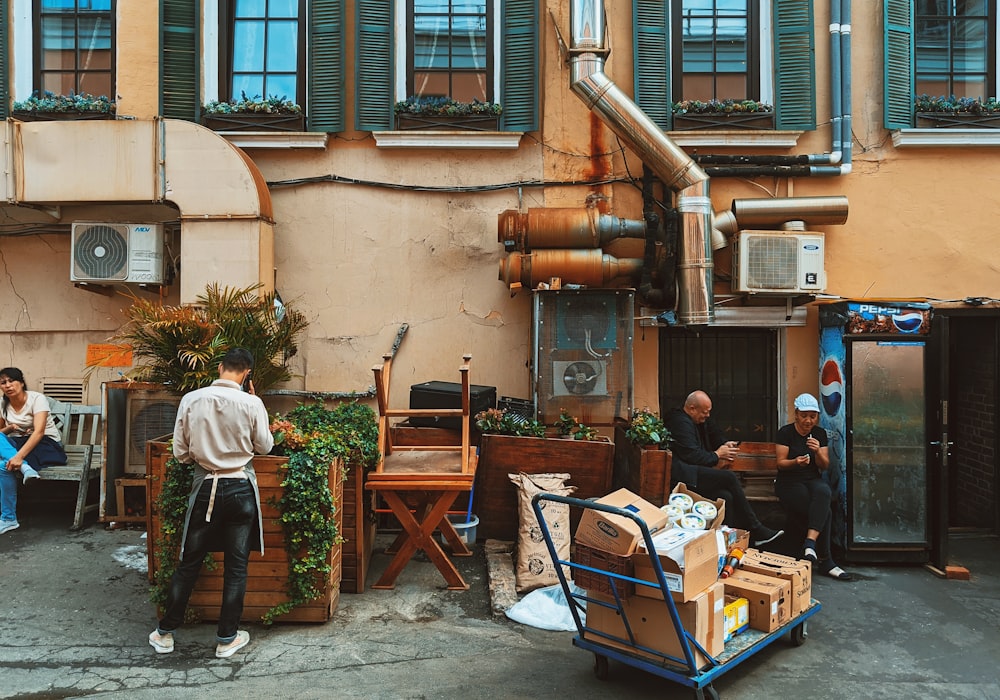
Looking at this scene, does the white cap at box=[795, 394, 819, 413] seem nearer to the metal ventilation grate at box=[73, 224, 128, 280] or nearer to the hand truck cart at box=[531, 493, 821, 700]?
the hand truck cart at box=[531, 493, 821, 700]

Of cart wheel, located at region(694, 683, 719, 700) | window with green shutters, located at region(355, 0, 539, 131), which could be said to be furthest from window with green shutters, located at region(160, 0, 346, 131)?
cart wheel, located at region(694, 683, 719, 700)

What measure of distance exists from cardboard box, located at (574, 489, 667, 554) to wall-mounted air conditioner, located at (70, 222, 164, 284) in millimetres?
5402

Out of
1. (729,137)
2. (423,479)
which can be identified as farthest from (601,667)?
(729,137)

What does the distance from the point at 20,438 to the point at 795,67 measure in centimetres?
859

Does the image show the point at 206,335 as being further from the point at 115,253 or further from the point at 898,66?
the point at 898,66

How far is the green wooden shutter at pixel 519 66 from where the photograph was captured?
8.15 meters

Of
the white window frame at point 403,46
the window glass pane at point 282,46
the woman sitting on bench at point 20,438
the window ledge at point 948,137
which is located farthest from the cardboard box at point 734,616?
the window glass pane at point 282,46

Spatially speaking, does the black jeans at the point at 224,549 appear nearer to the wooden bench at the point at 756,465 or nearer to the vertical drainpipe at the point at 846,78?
the wooden bench at the point at 756,465

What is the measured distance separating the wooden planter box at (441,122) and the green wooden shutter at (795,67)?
2961 mm

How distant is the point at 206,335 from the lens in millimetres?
6984

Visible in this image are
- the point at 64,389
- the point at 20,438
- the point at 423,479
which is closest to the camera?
the point at 423,479

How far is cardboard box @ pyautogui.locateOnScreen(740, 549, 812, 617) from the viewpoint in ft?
17.1

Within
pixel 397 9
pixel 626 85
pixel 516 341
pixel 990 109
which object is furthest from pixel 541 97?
pixel 990 109

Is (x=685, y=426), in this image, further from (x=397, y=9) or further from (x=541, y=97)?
(x=397, y=9)
